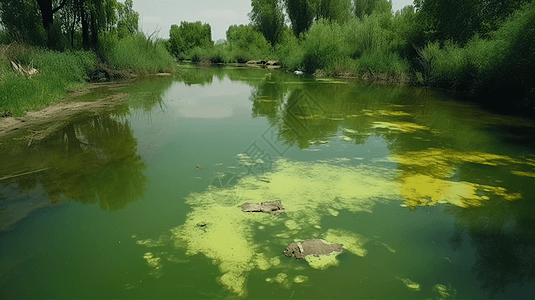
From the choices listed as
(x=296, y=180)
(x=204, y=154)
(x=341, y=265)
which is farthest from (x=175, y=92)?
(x=341, y=265)

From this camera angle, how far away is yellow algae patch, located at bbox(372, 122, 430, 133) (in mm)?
5278

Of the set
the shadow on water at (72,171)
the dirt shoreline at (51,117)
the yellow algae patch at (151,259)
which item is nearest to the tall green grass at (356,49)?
the dirt shoreline at (51,117)

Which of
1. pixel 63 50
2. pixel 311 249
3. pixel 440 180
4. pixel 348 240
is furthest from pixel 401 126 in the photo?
pixel 63 50

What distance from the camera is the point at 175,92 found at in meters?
9.24

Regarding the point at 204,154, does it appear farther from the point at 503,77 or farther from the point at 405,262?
the point at 503,77

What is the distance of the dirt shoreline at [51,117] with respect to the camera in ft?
14.7

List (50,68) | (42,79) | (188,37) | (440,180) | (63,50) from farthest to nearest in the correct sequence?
(188,37)
(63,50)
(50,68)
(42,79)
(440,180)

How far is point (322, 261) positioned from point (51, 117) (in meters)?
5.45

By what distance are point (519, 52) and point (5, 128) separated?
9.29m

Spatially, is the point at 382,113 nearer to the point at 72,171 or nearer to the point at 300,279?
the point at 300,279

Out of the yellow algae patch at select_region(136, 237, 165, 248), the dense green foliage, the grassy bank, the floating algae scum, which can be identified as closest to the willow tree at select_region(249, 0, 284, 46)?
the dense green foliage

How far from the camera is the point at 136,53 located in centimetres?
1325

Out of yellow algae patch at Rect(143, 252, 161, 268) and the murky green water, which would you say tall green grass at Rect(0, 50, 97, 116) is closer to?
the murky green water

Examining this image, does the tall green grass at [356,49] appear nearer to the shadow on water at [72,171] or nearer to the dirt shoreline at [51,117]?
the dirt shoreline at [51,117]
